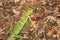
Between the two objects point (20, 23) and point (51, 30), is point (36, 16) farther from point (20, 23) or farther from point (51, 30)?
point (20, 23)

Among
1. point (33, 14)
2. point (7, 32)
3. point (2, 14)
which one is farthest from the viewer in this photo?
point (2, 14)

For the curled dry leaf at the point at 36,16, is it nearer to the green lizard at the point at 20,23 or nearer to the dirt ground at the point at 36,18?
the dirt ground at the point at 36,18

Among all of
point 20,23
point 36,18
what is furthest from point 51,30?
point 20,23

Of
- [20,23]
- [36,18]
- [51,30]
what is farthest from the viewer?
[36,18]

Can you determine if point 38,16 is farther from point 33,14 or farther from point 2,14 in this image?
point 2,14

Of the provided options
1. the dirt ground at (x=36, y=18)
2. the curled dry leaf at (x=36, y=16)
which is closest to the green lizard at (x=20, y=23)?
the dirt ground at (x=36, y=18)

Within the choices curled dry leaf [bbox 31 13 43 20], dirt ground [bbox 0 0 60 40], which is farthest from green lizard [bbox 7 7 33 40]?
curled dry leaf [bbox 31 13 43 20]

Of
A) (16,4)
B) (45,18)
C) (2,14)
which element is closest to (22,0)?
(16,4)

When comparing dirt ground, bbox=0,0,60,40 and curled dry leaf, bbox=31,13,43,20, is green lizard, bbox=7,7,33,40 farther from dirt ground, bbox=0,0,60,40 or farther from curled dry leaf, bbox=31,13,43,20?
curled dry leaf, bbox=31,13,43,20

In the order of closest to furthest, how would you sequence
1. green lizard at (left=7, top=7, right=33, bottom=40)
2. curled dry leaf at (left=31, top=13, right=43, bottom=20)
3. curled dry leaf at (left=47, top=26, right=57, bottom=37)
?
1. green lizard at (left=7, top=7, right=33, bottom=40)
2. curled dry leaf at (left=47, top=26, right=57, bottom=37)
3. curled dry leaf at (left=31, top=13, right=43, bottom=20)
